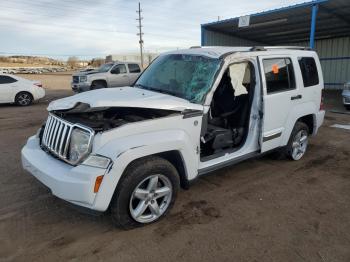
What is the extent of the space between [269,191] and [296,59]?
2.27 metres

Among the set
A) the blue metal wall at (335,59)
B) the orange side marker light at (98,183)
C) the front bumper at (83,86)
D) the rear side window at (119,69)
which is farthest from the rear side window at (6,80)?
the blue metal wall at (335,59)

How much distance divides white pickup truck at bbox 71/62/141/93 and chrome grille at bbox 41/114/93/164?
43.0 ft

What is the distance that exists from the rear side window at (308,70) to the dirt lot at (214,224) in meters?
1.52

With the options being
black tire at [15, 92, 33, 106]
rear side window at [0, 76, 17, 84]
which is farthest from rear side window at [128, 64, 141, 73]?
rear side window at [0, 76, 17, 84]

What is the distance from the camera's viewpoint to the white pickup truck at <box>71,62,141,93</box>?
1662 cm

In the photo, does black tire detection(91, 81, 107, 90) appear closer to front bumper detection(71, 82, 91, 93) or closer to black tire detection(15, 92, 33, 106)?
front bumper detection(71, 82, 91, 93)

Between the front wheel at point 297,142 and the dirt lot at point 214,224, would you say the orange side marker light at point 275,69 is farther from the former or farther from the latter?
the dirt lot at point 214,224

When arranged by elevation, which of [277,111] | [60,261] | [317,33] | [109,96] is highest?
[317,33]

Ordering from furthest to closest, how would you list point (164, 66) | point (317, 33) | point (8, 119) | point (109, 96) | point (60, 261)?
point (317, 33)
point (8, 119)
point (164, 66)
point (109, 96)
point (60, 261)

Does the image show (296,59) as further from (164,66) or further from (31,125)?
(31,125)

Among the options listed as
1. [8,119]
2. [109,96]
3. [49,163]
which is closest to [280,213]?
[109,96]

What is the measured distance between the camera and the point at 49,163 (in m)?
3.40

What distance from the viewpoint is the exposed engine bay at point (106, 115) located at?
11.5 ft

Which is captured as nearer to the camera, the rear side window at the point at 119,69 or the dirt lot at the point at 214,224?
the dirt lot at the point at 214,224
